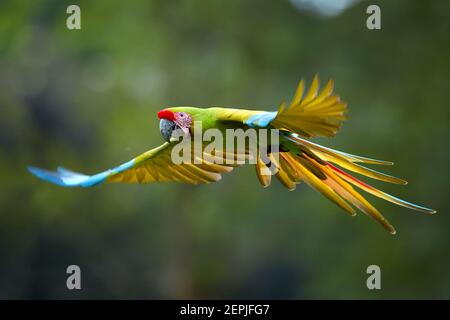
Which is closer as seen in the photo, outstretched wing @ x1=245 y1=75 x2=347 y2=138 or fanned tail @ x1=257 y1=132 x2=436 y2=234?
outstretched wing @ x1=245 y1=75 x2=347 y2=138

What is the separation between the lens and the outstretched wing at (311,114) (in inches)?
136

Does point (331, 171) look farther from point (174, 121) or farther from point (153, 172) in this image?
point (153, 172)

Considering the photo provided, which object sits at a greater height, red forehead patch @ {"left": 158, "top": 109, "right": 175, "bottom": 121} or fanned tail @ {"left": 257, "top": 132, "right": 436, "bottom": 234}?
red forehead patch @ {"left": 158, "top": 109, "right": 175, "bottom": 121}

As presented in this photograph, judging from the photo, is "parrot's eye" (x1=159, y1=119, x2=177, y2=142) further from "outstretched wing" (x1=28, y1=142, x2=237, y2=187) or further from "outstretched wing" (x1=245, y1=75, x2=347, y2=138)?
"outstretched wing" (x1=245, y1=75, x2=347, y2=138)

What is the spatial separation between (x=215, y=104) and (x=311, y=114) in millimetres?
9095

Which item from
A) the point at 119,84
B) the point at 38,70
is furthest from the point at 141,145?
the point at 38,70

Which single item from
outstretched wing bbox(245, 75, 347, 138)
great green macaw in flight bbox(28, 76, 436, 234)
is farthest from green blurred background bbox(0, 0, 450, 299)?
outstretched wing bbox(245, 75, 347, 138)

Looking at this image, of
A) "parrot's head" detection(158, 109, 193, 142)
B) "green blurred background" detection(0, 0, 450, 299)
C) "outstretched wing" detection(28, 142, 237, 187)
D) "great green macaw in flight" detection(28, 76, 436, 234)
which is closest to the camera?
"great green macaw in flight" detection(28, 76, 436, 234)

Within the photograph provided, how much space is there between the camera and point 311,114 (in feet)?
11.8

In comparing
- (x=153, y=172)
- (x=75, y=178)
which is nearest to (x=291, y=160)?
(x=153, y=172)

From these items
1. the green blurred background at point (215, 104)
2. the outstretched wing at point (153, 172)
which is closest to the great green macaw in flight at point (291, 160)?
the outstretched wing at point (153, 172)

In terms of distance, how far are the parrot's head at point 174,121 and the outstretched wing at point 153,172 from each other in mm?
128

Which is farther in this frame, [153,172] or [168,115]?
[153,172]

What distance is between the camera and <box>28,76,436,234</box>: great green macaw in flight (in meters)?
3.58
